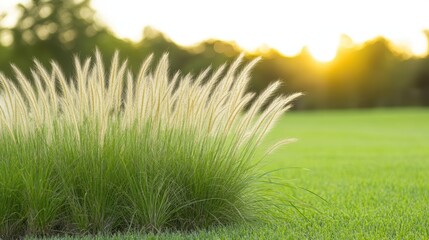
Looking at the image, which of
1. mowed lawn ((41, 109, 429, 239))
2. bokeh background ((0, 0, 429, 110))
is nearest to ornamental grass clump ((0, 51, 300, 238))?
mowed lawn ((41, 109, 429, 239))

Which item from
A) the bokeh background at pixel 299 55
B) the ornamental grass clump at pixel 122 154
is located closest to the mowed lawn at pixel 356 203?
the ornamental grass clump at pixel 122 154

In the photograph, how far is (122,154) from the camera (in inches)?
162

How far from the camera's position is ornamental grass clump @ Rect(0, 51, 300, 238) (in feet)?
13.4

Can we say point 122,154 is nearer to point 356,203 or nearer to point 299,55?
point 356,203

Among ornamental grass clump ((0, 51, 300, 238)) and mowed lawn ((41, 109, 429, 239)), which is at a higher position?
ornamental grass clump ((0, 51, 300, 238))

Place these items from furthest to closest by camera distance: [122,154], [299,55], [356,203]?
[299,55] → [356,203] → [122,154]

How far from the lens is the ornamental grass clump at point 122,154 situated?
4070 millimetres

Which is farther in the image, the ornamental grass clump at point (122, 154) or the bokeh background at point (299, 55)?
the bokeh background at point (299, 55)

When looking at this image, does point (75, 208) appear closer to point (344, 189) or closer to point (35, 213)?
point (35, 213)

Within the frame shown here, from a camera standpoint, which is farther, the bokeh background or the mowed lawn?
the bokeh background

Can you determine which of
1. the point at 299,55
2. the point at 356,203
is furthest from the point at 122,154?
the point at 299,55

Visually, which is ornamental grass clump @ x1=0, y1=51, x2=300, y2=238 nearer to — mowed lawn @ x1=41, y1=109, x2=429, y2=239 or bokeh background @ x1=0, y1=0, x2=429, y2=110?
mowed lawn @ x1=41, y1=109, x2=429, y2=239

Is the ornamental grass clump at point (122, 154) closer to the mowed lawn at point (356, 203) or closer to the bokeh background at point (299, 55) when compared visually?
the mowed lawn at point (356, 203)

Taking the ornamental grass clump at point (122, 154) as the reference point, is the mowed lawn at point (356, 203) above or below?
below
